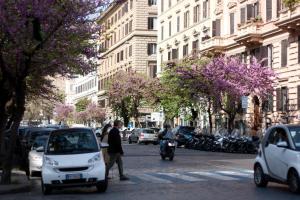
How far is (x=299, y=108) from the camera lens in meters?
41.1

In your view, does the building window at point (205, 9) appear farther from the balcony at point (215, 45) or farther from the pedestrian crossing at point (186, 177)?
the pedestrian crossing at point (186, 177)

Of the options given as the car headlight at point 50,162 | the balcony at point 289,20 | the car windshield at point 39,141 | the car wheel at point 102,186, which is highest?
the balcony at point 289,20

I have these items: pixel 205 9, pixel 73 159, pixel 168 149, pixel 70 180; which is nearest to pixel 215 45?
pixel 205 9

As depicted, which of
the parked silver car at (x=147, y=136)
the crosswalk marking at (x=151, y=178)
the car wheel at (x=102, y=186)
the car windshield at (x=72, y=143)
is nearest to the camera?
the car wheel at (x=102, y=186)

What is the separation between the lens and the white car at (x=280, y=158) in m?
13.8

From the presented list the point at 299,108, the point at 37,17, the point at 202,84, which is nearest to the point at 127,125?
the point at 202,84

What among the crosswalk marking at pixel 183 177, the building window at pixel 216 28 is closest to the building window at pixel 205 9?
the building window at pixel 216 28

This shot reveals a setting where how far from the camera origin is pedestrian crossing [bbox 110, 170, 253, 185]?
1812 cm

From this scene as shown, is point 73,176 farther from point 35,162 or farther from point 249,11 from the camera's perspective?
point 249,11

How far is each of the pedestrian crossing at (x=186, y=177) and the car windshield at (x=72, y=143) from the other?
91.5 inches

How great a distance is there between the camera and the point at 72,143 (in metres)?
15.8

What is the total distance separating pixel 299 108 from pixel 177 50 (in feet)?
92.8

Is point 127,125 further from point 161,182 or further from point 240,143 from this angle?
point 161,182

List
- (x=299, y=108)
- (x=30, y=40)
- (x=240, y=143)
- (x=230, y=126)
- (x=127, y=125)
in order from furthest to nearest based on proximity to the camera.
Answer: (x=127, y=125)
(x=230, y=126)
(x=299, y=108)
(x=240, y=143)
(x=30, y=40)
